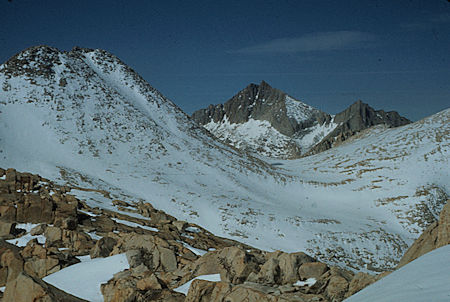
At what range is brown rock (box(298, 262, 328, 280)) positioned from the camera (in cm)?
819

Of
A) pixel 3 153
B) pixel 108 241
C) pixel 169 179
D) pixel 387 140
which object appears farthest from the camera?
pixel 387 140

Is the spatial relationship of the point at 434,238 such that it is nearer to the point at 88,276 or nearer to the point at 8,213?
the point at 88,276

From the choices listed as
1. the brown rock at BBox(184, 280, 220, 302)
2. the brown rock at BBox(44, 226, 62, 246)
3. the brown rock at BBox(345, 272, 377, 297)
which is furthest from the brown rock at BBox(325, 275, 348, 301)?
the brown rock at BBox(44, 226, 62, 246)

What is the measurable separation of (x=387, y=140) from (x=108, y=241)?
46.3 meters

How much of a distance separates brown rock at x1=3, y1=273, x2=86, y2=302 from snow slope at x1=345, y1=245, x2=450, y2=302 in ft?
18.8

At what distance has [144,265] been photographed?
10070 mm

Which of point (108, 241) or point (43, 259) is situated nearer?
point (43, 259)

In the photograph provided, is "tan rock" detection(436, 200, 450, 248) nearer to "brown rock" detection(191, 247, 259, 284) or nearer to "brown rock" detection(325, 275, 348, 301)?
"brown rock" detection(325, 275, 348, 301)

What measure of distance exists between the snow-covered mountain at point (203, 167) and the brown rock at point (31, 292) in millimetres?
12917

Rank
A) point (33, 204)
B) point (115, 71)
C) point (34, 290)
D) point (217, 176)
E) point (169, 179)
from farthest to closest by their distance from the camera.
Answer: point (115, 71)
point (217, 176)
point (169, 179)
point (33, 204)
point (34, 290)

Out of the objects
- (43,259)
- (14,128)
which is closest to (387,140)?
(14,128)

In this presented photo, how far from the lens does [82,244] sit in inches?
473

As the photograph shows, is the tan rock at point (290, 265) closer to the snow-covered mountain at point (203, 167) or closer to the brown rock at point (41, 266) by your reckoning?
the brown rock at point (41, 266)

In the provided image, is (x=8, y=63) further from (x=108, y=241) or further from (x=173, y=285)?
(x=173, y=285)
